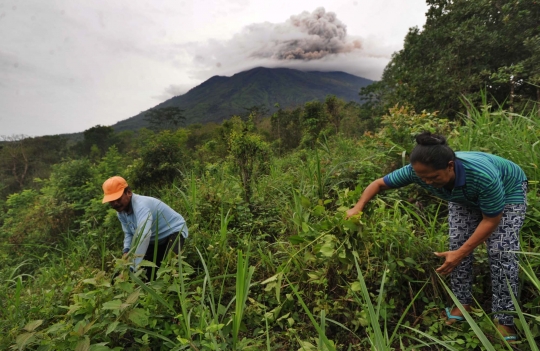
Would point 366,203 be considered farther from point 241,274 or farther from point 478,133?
point 478,133

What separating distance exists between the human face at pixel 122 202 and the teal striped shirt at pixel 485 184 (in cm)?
241

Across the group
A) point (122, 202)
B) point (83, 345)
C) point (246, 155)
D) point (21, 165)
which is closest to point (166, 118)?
point (21, 165)

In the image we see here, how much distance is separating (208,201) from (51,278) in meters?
1.74

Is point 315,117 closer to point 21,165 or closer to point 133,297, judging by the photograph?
point 133,297

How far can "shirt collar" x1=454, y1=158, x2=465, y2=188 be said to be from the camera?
1508mm

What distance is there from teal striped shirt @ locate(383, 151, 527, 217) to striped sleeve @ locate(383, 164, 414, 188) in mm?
140

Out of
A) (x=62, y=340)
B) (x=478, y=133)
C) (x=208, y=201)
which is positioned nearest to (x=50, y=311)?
(x=62, y=340)

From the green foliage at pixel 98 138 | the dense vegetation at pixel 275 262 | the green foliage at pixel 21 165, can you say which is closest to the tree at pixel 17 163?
the green foliage at pixel 21 165

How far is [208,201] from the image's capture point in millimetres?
3264

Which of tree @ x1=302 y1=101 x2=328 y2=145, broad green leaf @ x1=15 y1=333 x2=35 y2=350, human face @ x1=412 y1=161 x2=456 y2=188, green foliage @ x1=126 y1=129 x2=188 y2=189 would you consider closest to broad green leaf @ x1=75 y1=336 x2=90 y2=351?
broad green leaf @ x1=15 y1=333 x2=35 y2=350

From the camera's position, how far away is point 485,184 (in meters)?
1.46

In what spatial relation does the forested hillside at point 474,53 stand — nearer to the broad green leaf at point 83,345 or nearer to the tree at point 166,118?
the broad green leaf at point 83,345

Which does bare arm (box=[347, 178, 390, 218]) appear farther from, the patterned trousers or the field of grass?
the patterned trousers

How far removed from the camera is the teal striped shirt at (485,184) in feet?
4.75
